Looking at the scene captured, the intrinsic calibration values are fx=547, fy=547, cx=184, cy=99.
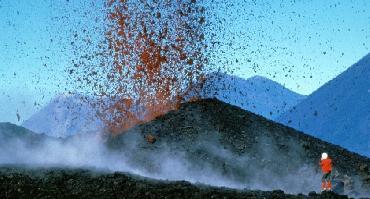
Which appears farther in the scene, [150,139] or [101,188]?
[150,139]

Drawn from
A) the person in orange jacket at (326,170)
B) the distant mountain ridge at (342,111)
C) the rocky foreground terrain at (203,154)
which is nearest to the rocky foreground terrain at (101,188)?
the rocky foreground terrain at (203,154)

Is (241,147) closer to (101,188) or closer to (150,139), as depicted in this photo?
(150,139)

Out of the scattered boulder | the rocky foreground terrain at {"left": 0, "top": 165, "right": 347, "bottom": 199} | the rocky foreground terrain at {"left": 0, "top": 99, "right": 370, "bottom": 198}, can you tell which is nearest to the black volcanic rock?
the rocky foreground terrain at {"left": 0, "top": 99, "right": 370, "bottom": 198}

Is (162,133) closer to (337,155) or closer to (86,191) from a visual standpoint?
(337,155)

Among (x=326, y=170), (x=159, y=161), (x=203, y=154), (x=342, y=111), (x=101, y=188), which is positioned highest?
(x=342, y=111)

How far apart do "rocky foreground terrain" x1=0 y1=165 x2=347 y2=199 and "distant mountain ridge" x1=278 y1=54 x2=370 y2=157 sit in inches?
3762

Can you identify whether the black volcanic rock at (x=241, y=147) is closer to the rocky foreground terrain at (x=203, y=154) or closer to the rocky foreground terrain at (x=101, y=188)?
the rocky foreground terrain at (x=203, y=154)

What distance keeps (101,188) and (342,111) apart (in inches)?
4695

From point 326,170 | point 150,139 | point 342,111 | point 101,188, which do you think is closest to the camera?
point 101,188

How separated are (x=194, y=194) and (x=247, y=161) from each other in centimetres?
1388

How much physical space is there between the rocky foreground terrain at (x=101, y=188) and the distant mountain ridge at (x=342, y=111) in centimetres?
9555

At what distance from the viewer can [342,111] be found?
5069 inches

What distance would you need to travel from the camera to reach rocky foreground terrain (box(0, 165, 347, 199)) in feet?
49.5

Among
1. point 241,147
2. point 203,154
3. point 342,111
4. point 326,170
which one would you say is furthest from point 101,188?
point 342,111
